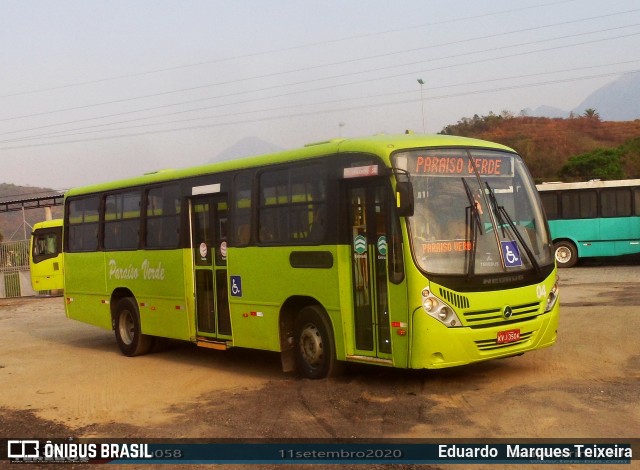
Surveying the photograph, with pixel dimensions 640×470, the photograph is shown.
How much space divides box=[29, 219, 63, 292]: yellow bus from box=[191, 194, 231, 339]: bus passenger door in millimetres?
22957

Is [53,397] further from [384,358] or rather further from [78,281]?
[78,281]

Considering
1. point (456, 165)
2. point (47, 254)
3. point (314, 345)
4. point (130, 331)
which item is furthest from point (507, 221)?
point (47, 254)

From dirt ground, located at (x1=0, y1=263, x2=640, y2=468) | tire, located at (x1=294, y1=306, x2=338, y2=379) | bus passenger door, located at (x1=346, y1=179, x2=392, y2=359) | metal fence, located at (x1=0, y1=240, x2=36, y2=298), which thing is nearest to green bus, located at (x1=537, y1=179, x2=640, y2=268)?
dirt ground, located at (x1=0, y1=263, x2=640, y2=468)

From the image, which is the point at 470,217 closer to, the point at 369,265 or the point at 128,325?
the point at 369,265

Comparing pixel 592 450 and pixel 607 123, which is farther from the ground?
pixel 607 123

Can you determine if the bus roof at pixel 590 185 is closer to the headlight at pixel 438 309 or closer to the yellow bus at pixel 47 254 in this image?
the yellow bus at pixel 47 254

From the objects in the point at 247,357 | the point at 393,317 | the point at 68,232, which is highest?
the point at 68,232

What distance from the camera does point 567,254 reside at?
94.8ft

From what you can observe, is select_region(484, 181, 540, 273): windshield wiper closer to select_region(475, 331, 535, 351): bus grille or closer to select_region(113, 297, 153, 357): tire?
select_region(475, 331, 535, 351): bus grille

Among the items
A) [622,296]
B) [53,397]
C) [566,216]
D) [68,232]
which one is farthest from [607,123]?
[53,397]

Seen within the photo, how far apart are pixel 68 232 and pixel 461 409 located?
33.8 feet

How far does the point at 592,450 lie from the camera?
641 centimetres

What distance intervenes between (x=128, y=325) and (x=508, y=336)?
24.8 ft

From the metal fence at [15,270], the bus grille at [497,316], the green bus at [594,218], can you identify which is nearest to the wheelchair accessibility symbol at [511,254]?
the bus grille at [497,316]
